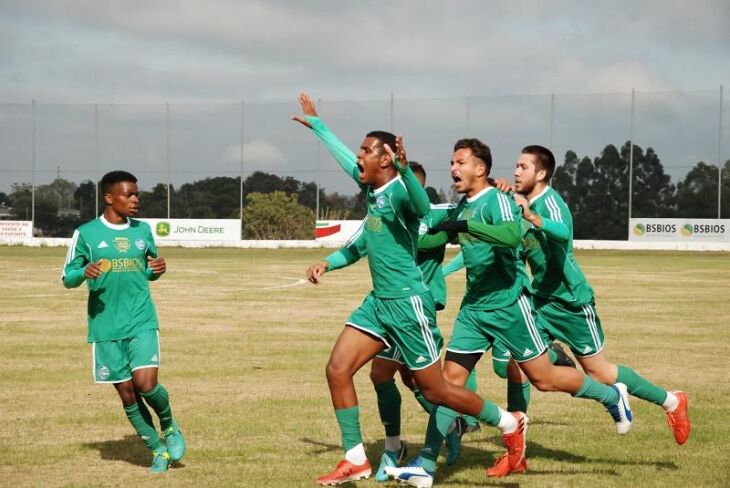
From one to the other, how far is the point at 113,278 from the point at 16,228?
53.3 metres

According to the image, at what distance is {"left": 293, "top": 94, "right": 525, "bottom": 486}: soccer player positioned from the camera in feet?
24.2

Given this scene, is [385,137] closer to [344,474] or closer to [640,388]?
[344,474]

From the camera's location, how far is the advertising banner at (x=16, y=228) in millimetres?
58281

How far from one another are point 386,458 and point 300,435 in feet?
5.87

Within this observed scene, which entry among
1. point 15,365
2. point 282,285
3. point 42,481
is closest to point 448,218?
point 42,481

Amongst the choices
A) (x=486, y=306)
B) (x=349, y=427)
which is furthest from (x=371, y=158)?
(x=349, y=427)

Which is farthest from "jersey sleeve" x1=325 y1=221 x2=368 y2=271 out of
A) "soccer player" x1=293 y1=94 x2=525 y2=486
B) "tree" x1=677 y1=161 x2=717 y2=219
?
"tree" x1=677 y1=161 x2=717 y2=219

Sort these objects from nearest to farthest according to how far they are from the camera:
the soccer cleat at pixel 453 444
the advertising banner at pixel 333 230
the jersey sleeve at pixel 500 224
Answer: the jersey sleeve at pixel 500 224
the soccer cleat at pixel 453 444
the advertising banner at pixel 333 230

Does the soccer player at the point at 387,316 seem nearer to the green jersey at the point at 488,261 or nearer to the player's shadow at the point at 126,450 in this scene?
the green jersey at the point at 488,261

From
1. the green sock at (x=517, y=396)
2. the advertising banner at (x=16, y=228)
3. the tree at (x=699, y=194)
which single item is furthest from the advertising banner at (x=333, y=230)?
the green sock at (x=517, y=396)

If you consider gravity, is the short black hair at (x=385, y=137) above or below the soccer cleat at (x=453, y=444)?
above

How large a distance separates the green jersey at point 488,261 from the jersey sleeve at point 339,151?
89cm

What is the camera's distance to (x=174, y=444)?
8.23 metres

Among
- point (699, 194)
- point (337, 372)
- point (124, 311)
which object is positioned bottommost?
point (337, 372)
